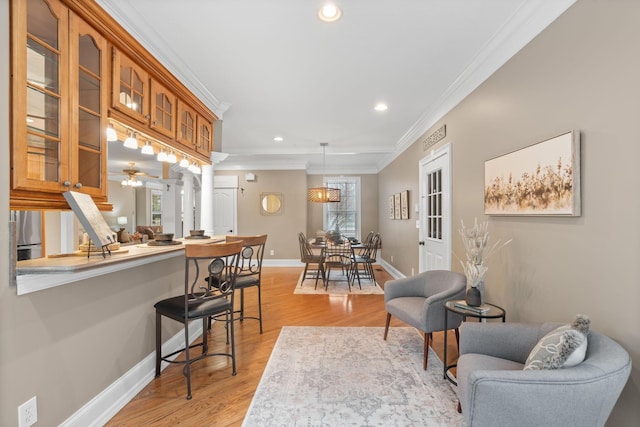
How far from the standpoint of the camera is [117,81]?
2.04 metres

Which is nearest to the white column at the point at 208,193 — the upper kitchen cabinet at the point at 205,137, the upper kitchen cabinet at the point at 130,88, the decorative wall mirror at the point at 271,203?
the upper kitchen cabinet at the point at 205,137

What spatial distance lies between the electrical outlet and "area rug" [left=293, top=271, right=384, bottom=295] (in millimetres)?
3695

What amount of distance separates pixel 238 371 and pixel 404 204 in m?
3.98

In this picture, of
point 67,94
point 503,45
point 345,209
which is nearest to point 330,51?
point 503,45

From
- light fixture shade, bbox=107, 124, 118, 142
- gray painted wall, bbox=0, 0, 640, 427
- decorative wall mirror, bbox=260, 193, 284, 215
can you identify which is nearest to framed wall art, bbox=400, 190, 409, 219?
gray painted wall, bbox=0, 0, 640, 427

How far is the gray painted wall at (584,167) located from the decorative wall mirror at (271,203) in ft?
18.3

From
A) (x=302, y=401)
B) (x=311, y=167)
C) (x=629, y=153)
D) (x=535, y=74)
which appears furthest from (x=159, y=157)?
(x=311, y=167)

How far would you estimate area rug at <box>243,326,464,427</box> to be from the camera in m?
1.89

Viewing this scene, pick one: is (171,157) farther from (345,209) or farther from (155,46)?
(345,209)

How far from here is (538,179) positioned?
1978mm

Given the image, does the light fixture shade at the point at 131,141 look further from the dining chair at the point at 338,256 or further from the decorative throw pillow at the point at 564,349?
the dining chair at the point at 338,256

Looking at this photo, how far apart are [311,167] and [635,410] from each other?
7.27 metres

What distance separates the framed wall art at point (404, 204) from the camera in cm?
527

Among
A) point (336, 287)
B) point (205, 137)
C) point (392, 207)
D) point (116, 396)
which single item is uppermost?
point (205, 137)
